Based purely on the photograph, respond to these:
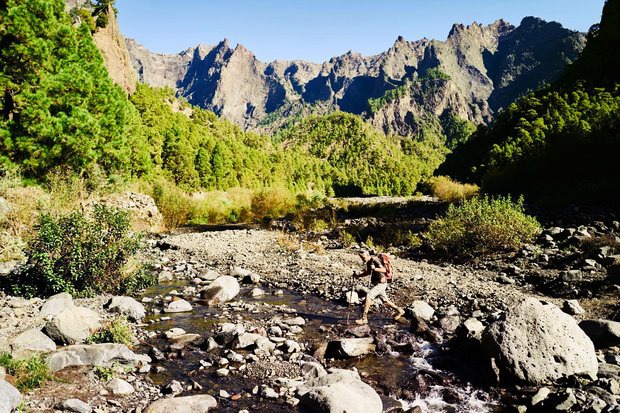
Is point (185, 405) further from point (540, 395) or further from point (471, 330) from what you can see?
point (471, 330)

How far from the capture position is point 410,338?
360 inches

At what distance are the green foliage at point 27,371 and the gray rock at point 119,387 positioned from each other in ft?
3.33

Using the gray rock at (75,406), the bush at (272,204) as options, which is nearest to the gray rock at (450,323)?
the gray rock at (75,406)

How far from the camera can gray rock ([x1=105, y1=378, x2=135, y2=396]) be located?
6281 mm

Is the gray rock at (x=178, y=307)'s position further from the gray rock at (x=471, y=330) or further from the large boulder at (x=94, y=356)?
the gray rock at (x=471, y=330)

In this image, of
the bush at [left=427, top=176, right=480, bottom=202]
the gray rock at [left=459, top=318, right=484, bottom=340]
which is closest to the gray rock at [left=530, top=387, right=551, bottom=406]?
the gray rock at [left=459, top=318, right=484, bottom=340]

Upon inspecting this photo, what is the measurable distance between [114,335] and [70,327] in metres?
0.87

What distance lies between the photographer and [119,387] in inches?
250

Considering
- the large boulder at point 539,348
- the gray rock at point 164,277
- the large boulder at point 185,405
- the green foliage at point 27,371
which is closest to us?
the large boulder at point 185,405

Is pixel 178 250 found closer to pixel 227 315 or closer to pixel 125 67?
pixel 227 315

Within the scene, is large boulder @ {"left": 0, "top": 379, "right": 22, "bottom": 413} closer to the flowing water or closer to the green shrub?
the flowing water

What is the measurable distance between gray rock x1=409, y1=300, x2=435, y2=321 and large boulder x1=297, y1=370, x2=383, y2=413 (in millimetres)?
4293

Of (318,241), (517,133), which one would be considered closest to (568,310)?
(318,241)

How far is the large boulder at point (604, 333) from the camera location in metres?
7.89
